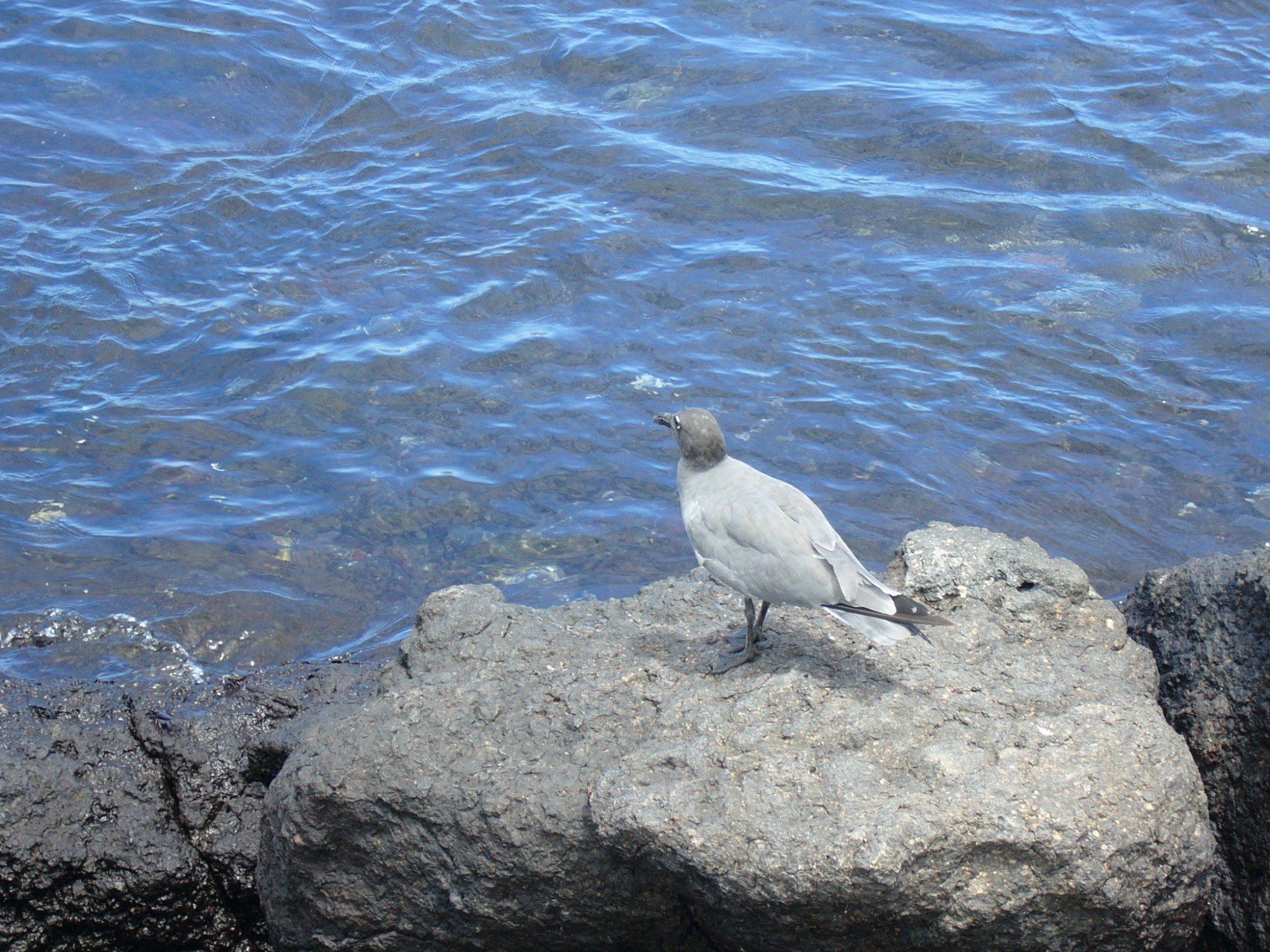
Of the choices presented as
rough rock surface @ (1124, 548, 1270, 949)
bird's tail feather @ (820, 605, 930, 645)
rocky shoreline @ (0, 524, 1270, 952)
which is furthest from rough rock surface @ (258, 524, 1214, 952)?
bird's tail feather @ (820, 605, 930, 645)

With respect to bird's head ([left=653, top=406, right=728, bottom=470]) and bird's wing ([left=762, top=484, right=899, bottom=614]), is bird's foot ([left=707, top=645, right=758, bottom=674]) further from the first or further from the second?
bird's head ([left=653, top=406, right=728, bottom=470])

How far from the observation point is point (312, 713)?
17.9ft

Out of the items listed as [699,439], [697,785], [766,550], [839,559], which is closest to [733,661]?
[766,550]

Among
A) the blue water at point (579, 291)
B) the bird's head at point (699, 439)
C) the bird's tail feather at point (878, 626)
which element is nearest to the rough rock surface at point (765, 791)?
the bird's tail feather at point (878, 626)

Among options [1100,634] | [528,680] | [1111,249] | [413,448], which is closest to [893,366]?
[1111,249]

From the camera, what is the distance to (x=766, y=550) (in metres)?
4.45

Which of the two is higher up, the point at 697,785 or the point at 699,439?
the point at 699,439

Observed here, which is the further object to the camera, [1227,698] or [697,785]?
[1227,698]

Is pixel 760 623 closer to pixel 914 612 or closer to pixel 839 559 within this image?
pixel 839 559

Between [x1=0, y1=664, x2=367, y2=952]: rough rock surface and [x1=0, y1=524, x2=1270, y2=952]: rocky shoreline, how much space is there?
1 centimetres

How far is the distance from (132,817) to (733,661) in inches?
106

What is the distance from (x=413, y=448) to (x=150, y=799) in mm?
3540

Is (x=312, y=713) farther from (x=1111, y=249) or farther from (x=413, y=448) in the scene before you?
(x=1111, y=249)

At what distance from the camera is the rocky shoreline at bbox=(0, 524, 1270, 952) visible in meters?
3.71
